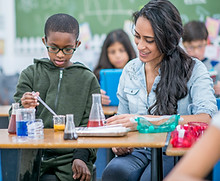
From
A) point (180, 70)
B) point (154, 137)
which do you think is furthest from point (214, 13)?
point (154, 137)

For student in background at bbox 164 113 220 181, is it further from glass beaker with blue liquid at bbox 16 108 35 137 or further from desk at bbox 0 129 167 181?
glass beaker with blue liquid at bbox 16 108 35 137

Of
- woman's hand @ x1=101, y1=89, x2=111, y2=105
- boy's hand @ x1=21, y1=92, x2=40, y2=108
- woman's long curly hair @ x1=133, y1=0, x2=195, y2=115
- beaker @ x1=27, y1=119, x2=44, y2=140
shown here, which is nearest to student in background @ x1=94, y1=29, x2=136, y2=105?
woman's hand @ x1=101, y1=89, x2=111, y2=105

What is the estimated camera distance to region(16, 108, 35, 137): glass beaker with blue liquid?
192 centimetres

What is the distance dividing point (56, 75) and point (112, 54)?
2210 mm

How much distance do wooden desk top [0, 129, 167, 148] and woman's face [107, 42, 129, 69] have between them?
261cm

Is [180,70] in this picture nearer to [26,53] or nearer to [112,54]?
[112,54]

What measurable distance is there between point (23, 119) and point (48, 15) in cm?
404

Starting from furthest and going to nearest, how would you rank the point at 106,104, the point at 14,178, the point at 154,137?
the point at 106,104
the point at 14,178
the point at 154,137

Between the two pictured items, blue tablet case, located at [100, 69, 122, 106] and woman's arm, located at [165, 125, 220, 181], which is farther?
blue tablet case, located at [100, 69, 122, 106]

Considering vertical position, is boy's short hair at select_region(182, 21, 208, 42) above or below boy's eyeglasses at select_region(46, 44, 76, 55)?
above

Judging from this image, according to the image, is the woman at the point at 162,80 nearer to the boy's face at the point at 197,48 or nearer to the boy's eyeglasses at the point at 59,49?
the boy's eyeglasses at the point at 59,49

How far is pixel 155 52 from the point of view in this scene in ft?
7.73

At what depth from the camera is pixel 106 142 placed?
5.63 ft

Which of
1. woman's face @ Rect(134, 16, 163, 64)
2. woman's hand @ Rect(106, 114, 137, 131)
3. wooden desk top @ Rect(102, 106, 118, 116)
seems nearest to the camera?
woman's hand @ Rect(106, 114, 137, 131)
